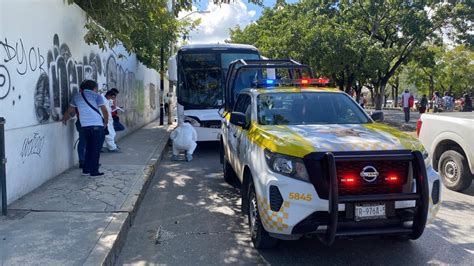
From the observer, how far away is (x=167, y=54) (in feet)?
70.0

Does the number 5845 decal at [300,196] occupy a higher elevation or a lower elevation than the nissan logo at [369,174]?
lower

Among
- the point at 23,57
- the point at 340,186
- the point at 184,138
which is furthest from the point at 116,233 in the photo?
the point at 184,138

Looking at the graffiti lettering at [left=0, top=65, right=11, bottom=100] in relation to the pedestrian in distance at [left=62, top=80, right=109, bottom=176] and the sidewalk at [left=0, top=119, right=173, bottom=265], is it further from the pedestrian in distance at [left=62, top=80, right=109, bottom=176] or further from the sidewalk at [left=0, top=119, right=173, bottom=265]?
the pedestrian in distance at [left=62, top=80, right=109, bottom=176]

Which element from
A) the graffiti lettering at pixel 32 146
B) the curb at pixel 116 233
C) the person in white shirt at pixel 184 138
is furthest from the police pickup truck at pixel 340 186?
the person in white shirt at pixel 184 138

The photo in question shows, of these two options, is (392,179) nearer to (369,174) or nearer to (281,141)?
(369,174)

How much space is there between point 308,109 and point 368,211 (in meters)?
1.99

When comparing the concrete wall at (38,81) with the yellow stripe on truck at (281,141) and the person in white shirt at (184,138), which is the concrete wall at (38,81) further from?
the yellow stripe on truck at (281,141)

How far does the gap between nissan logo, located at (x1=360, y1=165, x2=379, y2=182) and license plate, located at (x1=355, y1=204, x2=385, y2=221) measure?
0.82 ft

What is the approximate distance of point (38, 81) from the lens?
22.3 feet

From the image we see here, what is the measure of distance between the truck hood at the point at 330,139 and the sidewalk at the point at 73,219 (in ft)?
6.54

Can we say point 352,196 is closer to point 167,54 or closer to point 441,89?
point 167,54

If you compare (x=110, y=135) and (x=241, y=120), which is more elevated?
(x=241, y=120)

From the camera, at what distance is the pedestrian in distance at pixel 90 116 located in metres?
7.48

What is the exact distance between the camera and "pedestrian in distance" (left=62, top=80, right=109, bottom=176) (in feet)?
24.6
